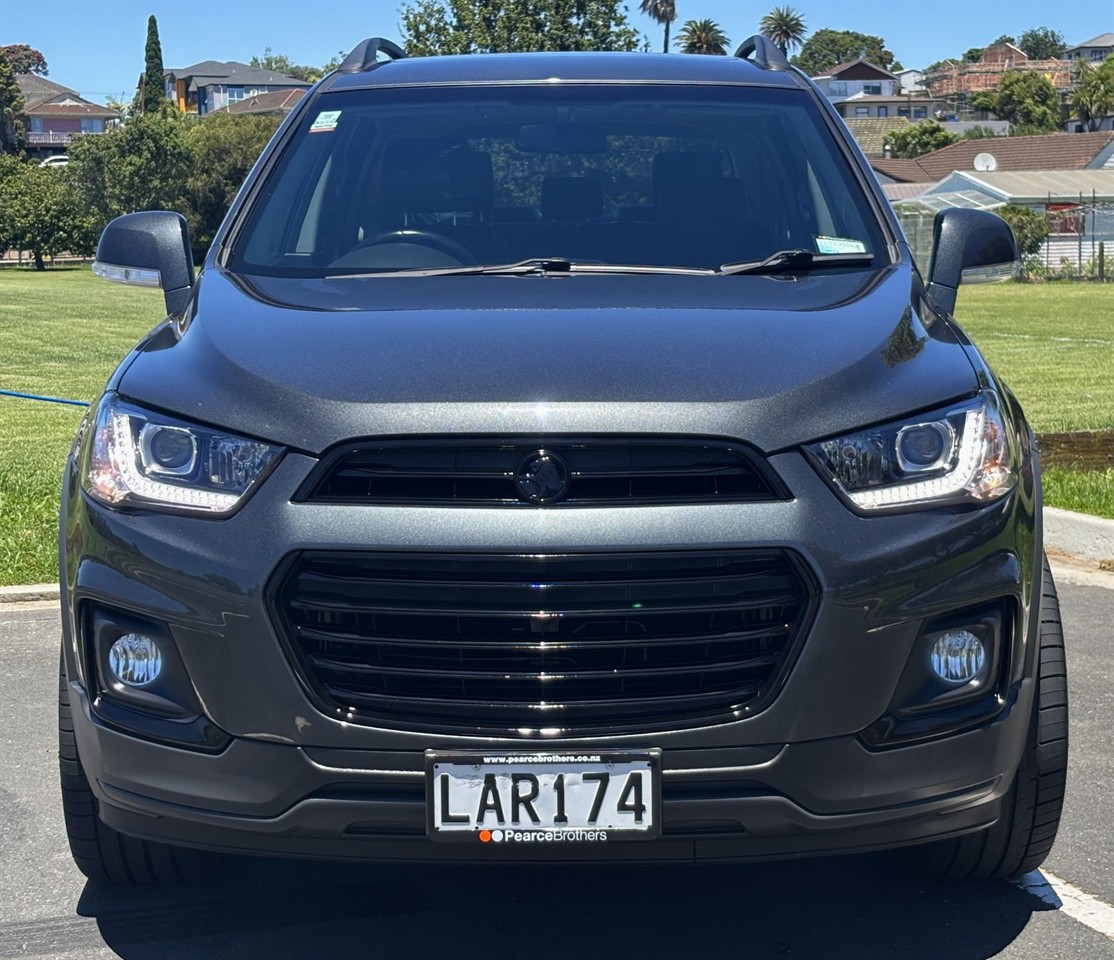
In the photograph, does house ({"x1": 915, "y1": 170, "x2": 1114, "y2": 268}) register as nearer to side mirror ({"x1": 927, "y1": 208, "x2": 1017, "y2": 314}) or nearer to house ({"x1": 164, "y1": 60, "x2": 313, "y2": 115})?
side mirror ({"x1": 927, "y1": 208, "x2": 1017, "y2": 314})

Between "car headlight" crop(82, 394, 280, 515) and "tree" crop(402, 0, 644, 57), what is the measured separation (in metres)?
43.9

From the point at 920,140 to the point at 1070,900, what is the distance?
3950 inches

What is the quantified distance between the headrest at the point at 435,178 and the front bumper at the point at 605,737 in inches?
62.8

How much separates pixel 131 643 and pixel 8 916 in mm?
975

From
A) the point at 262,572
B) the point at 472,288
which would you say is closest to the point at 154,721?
the point at 262,572

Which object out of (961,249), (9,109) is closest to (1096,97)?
(9,109)

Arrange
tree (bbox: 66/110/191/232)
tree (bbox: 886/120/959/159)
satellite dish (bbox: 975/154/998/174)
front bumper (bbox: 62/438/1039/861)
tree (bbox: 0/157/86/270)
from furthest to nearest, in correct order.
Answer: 1. tree (bbox: 886/120/959/159)
2. tree (bbox: 0/157/86/270)
3. tree (bbox: 66/110/191/232)
4. satellite dish (bbox: 975/154/998/174)
5. front bumper (bbox: 62/438/1039/861)

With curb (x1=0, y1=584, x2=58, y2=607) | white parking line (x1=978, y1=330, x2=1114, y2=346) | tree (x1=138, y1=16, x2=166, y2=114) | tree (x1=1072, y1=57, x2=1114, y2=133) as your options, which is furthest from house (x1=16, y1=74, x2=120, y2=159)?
curb (x1=0, y1=584, x2=58, y2=607)

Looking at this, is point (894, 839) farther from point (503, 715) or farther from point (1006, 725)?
point (503, 715)

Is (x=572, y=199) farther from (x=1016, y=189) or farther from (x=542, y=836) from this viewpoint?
(x=1016, y=189)

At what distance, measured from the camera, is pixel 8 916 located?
3.80m

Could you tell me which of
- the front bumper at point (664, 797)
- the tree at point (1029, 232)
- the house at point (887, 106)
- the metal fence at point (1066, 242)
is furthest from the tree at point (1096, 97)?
the front bumper at point (664, 797)

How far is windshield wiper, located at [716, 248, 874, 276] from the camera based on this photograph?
13.5ft

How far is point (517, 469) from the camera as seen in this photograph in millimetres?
3092
